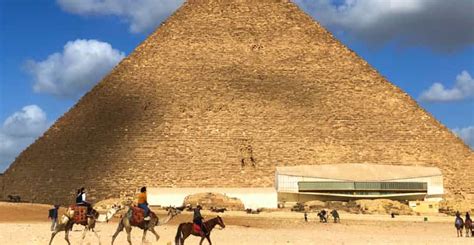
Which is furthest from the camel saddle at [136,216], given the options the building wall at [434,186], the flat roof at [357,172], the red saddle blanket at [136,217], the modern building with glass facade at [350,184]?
the building wall at [434,186]

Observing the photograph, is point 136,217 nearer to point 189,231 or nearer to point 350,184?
point 189,231

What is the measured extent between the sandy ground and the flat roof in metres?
7.39

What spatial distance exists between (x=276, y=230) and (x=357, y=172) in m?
21.6

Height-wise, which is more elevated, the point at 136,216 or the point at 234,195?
the point at 234,195

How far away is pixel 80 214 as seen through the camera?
75.6 feet

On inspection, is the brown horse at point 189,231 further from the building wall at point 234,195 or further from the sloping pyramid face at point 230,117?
the sloping pyramid face at point 230,117

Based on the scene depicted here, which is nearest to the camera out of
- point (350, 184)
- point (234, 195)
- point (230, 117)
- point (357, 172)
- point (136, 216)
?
point (136, 216)

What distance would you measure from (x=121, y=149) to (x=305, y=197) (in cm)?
1307

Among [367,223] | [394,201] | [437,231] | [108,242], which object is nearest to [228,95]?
[394,201]

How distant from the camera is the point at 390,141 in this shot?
59781mm

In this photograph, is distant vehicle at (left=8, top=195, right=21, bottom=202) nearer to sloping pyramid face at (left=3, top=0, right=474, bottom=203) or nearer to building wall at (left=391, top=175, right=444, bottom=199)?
sloping pyramid face at (left=3, top=0, right=474, bottom=203)

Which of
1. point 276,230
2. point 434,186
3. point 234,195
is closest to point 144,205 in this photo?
point 276,230

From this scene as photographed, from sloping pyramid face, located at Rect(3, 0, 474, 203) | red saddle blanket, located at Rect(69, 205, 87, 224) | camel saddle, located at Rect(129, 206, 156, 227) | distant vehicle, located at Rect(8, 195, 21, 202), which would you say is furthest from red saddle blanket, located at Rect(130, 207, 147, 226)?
distant vehicle, located at Rect(8, 195, 21, 202)

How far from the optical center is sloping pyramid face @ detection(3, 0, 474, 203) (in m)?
56.8
